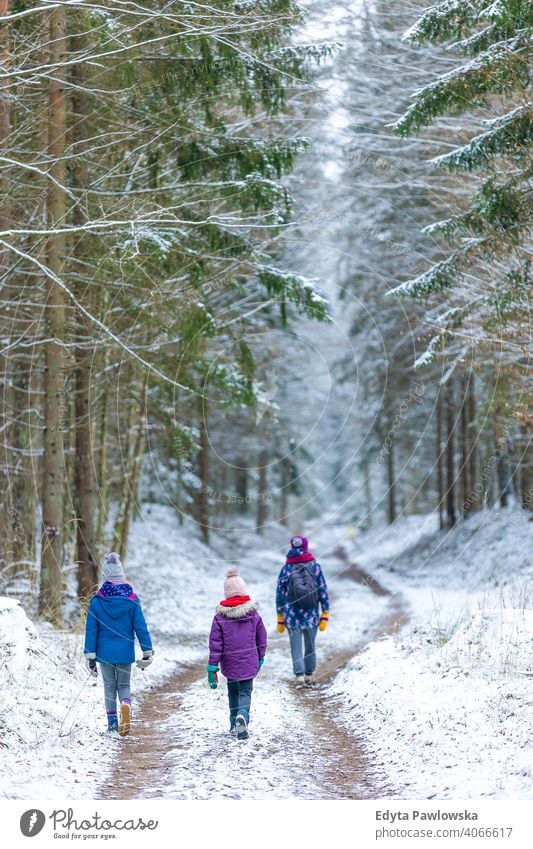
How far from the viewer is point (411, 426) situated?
3759 centimetres

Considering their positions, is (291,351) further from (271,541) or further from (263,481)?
(271,541)

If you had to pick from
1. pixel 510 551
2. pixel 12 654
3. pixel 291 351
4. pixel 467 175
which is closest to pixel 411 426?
pixel 291 351

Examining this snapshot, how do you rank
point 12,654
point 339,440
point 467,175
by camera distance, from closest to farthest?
point 12,654, point 467,175, point 339,440

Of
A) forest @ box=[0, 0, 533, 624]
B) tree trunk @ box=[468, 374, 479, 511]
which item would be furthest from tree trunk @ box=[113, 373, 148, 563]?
tree trunk @ box=[468, 374, 479, 511]

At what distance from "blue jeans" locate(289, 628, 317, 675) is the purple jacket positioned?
3599 mm

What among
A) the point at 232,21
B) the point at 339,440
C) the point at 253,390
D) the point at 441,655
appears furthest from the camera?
the point at 339,440

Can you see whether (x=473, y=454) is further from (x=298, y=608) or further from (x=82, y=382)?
(x=298, y=608)

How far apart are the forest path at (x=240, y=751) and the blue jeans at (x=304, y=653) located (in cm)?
32

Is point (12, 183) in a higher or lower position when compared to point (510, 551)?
higher

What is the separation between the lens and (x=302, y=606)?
12.4m

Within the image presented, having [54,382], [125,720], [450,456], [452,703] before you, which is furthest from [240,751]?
[450,456]

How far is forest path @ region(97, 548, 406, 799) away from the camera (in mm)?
7145

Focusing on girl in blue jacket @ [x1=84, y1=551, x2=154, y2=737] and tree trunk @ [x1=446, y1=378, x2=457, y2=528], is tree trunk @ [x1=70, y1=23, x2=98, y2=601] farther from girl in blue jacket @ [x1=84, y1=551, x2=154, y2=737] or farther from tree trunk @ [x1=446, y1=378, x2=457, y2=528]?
tree trunk @ [x1=446, y1=378, x2=457, y2=528]

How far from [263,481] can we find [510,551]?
18276 mm
